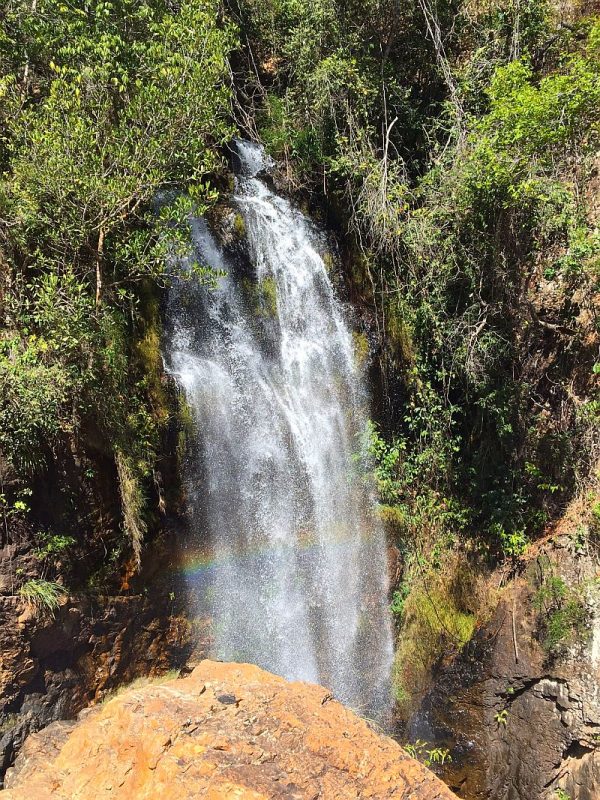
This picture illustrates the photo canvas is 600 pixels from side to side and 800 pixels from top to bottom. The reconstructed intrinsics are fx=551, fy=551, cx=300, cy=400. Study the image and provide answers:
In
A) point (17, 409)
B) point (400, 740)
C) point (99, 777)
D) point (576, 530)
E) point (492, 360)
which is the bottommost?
point (400, 740)

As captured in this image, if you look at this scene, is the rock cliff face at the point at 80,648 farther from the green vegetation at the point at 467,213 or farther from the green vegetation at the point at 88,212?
the green vegetation at the point at 467,213

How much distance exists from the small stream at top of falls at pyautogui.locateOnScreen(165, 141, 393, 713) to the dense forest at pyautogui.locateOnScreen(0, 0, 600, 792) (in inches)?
15.4

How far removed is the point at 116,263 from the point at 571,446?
20.6 feet

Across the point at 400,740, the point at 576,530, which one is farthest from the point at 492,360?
the point at 400,740

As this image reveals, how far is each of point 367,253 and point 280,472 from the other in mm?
3769

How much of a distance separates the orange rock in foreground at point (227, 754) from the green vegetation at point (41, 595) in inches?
71.2

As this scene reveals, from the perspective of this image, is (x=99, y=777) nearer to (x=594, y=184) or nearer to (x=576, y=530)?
(x=576, y=530)

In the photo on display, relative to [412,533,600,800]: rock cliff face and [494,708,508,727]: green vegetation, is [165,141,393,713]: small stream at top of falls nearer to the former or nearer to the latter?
[412,533,600,800]: rock cliff face

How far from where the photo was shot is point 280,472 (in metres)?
7.94

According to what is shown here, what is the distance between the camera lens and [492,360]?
7.67 m

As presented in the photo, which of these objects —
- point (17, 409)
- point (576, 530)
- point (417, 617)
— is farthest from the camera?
point (417, 617)

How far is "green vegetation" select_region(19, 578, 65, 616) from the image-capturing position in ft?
17.6

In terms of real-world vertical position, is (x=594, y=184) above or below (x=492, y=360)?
above

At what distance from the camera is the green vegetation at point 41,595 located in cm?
538
